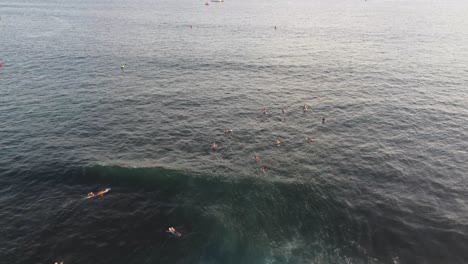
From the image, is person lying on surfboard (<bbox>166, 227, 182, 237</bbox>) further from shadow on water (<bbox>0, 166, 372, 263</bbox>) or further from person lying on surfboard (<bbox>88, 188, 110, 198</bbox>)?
person lying on surfboard (<bbox>88, 188, 110, 198</bbox>)

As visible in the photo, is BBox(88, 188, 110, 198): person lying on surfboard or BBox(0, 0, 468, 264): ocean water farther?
BBox(88, 188, 110, 198): person lying on surfboard

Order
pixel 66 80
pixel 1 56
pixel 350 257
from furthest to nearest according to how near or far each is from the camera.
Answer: pixel 1 56
pixel 66 80
pixel 350 257

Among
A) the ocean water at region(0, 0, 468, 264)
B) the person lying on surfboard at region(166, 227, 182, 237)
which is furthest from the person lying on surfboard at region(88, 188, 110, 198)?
the person lying on surfboard at region(166, 227, 182, 237)

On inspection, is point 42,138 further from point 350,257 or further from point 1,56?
point 1,56

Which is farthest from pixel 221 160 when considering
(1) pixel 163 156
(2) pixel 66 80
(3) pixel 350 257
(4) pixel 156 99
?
(2) pixel 66 80

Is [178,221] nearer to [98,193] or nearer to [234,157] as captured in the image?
[98,193]

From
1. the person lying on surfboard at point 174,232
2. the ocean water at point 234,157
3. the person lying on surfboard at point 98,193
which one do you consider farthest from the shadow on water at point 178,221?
the person lying on surfboard at point 98,193

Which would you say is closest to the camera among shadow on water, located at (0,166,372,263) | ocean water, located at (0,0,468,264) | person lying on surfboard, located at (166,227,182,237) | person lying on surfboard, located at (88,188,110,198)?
shadow on water, located at (0,166,372,263)

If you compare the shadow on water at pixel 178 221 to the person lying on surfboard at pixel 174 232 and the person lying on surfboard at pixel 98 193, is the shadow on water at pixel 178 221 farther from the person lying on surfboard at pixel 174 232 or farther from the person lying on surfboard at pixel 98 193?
the person lying on surfboard at pixel 98 193

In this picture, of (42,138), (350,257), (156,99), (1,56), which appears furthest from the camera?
(1,56)
